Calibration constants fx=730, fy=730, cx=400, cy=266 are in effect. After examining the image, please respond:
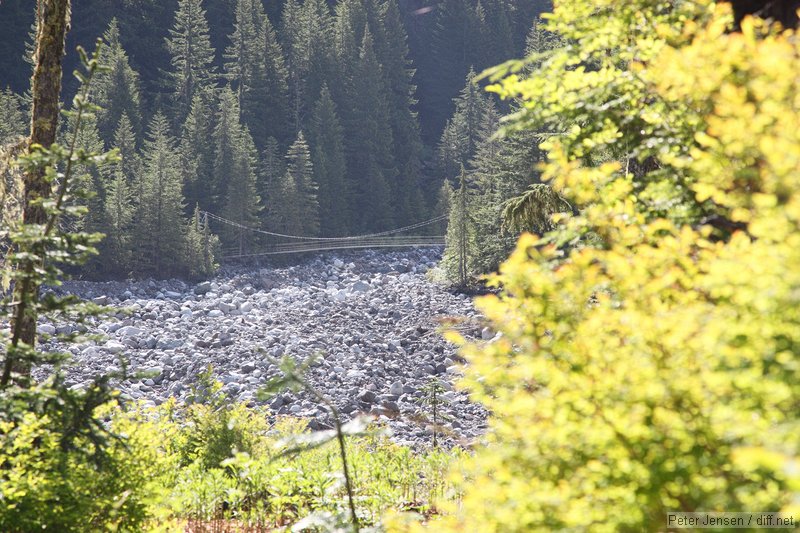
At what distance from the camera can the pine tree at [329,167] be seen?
160 ft

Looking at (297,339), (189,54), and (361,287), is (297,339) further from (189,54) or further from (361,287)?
(189,54)

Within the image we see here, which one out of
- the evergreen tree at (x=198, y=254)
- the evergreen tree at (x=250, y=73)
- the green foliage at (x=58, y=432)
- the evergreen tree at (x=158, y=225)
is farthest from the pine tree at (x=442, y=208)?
the green foliage at (x=58, y=432)

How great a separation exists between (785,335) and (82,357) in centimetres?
1867

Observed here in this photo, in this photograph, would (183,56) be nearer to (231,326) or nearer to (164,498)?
(231,326)

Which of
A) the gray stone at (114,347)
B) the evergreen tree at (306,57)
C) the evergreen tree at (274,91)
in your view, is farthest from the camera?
the evergreen tree at (306,57)

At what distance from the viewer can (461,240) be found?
102ft

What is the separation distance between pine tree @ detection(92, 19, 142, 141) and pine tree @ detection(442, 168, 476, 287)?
21.6 meters

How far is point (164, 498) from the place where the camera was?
13.4 feet

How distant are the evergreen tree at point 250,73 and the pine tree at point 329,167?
3705 millimetres

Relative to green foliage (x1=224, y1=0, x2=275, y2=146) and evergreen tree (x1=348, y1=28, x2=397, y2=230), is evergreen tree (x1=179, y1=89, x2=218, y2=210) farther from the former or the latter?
evergreen tree (x1=348, y1=28, x2=397, y2=230)

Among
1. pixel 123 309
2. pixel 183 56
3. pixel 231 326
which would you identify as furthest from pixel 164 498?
pixel 183 56

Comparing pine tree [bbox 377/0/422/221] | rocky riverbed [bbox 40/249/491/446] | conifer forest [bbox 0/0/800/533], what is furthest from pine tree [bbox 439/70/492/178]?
conifer forest [bbox 0/0/800/533]

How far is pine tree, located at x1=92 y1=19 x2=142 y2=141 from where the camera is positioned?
4206 cm

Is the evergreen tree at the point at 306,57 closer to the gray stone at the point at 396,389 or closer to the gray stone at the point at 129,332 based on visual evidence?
the gray stone at the point at 129,332
